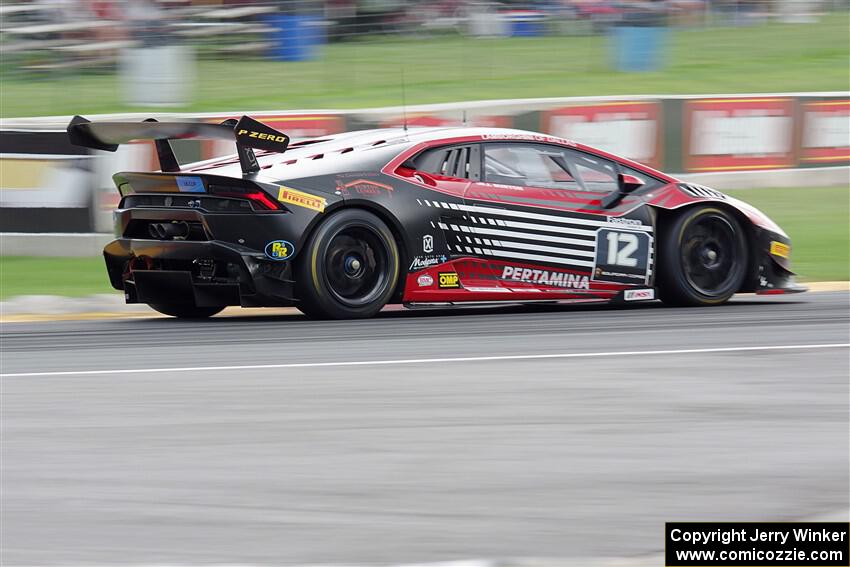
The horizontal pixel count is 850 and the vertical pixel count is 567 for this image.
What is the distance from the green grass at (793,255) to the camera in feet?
36.1

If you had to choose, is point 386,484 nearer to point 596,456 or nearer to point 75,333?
point 596,456

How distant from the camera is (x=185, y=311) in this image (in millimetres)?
9172

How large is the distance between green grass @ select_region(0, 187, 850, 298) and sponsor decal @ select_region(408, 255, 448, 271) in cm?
327

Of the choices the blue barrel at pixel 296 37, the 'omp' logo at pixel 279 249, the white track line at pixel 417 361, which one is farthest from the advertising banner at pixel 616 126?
the white track line at pixel 417 361

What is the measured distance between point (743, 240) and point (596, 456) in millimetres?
4735

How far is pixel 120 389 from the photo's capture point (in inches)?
255

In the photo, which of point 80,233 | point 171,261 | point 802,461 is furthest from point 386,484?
point 80,233

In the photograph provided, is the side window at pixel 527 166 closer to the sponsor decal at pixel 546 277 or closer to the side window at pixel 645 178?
the side window at pixel 645 178

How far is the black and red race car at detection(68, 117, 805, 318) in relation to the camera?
8141mm

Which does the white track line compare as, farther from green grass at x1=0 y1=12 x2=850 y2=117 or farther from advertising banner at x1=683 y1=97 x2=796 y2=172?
green grass at x1=0 y1=12 x2=850 y2=117

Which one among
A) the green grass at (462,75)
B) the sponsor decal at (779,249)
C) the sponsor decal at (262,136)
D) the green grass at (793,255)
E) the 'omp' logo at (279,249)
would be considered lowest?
the green grass at (793,255)

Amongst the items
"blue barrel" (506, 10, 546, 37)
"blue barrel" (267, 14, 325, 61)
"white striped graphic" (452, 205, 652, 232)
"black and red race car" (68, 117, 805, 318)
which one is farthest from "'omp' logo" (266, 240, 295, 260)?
"blue barrel" (506, 10, 546, 37)

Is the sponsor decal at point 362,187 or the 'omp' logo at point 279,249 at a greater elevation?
the sponsor decal at point 362,187

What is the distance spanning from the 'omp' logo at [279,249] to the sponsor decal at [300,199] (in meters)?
0.25
